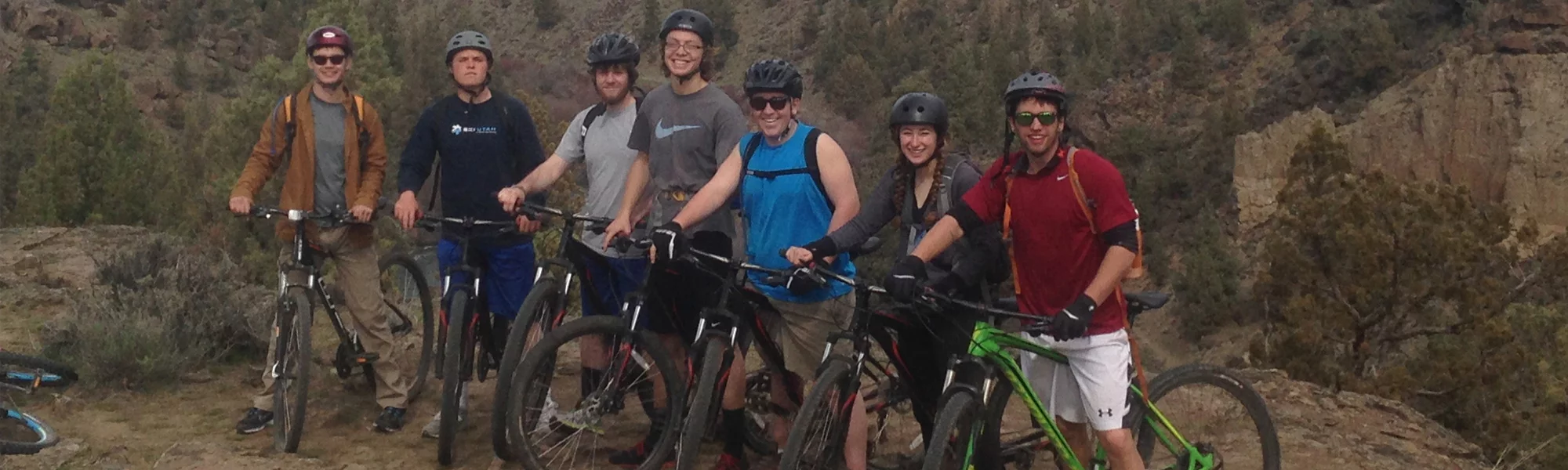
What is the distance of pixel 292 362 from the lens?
5.23 meters

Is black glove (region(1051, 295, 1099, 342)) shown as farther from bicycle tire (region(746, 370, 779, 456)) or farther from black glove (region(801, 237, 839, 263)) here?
bicycle tire (region(746, 370, 779, 456))

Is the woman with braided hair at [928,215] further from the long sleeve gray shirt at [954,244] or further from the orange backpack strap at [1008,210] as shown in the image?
the orange backpack strap at [1008,210]

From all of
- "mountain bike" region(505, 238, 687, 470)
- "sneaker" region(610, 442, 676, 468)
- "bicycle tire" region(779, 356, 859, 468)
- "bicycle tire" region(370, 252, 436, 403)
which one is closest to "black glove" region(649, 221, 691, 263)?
"mountain bike" region(505, 238, 687, 470)

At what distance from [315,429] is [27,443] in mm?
1222

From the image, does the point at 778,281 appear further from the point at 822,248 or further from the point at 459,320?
the point at 459,320

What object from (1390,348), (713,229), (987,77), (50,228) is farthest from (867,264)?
(713,229)

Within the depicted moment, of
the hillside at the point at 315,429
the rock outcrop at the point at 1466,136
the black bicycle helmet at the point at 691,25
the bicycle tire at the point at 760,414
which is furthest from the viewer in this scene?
the rock outcrop at the point at 1466,136

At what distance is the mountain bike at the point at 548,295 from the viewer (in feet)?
15.3

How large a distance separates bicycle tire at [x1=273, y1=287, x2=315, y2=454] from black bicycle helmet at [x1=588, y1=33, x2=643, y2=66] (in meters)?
1.63

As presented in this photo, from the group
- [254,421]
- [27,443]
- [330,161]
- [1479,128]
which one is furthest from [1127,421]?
[1479,128]

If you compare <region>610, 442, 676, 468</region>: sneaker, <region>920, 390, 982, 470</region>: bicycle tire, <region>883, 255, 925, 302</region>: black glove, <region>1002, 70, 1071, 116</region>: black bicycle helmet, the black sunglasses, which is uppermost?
the black sunglasses

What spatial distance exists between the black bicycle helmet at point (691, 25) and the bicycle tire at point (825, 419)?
1492 millimetres

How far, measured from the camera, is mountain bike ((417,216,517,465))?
4.90 metres

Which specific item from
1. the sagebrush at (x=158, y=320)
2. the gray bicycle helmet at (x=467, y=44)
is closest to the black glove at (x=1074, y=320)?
the gray bicycle helmet at (x=467, y=44)
